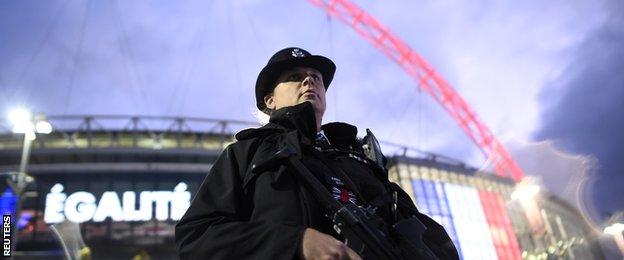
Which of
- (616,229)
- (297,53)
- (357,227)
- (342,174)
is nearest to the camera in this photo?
(357,227)

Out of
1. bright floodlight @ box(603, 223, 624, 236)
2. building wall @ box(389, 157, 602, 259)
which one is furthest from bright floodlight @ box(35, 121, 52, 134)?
bright floodlight @ box(603, 223, 624, 236)

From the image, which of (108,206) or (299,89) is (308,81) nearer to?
(299,89)

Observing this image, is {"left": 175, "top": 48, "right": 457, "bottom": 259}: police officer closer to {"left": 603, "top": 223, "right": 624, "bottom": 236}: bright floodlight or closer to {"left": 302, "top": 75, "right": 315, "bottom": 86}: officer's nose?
{"left": 302, "top": 75, "right": 315, "bottom": 86}: officer's nose

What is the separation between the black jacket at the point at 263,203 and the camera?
1565mm

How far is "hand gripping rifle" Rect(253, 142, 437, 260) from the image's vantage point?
64.5 inches

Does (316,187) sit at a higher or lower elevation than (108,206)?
lower

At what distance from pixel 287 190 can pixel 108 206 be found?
33.5 metres

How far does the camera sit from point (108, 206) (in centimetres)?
3111

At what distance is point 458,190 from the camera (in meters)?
45.6

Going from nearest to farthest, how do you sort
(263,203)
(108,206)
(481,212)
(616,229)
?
(263,203)
(108,206)
(616,229)
(481,212)

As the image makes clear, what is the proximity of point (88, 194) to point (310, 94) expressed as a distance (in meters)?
34.2

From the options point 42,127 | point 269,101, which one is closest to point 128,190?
point 42,127

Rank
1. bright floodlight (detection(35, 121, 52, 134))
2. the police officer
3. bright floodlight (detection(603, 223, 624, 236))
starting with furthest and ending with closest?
bright floodlight (detection(603, 223, 624, 236)) → bright floodlight (detection(35, 121, 52, 134)) → the police officer

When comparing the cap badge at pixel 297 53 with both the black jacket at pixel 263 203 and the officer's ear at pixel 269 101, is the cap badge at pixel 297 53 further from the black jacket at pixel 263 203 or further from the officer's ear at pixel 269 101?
the black jacket at pixel 263 203
